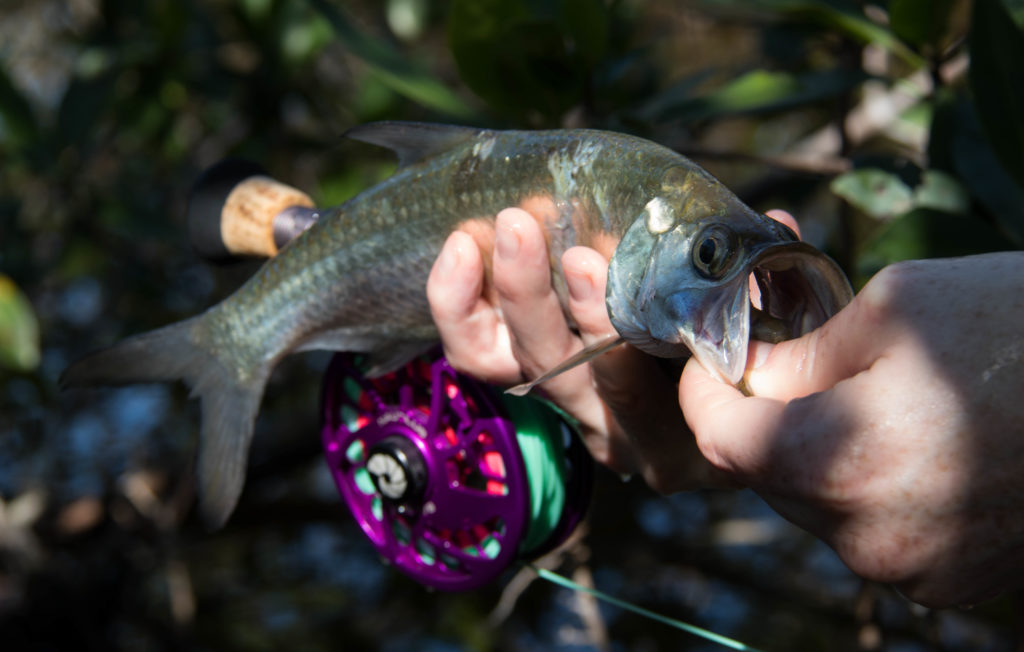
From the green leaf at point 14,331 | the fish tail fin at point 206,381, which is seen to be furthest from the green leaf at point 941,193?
the green leaf at point 14,331

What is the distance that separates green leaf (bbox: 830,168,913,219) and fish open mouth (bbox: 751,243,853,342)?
935 millimetres

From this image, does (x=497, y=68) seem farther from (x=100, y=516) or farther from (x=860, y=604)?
(x=100, y=516)

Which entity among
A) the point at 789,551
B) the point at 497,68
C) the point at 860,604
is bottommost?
the point at 789,551

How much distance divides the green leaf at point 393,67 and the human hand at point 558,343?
0.87 metres

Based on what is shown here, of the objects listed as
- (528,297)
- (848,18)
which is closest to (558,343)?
(528,297)

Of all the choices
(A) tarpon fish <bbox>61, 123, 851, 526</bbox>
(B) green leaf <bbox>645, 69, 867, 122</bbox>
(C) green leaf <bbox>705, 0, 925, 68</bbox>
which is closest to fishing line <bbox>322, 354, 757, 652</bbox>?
(A) tarpon fish <bbox>61, 123, 851, 526</bbox>

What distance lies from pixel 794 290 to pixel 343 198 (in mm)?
2186

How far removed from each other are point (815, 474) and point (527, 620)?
3.35 m

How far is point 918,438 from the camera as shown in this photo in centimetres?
85

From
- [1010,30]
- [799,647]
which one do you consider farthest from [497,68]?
[799,647]

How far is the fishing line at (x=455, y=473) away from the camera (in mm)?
1537

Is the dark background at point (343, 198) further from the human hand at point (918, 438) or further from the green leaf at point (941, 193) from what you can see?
the human hand at point (918, 438)

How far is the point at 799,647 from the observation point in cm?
382

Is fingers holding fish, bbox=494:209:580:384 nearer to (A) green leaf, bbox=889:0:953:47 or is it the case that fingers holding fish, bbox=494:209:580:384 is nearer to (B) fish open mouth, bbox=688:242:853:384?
(B) fish open mouth, bbox=688:242:853:384
